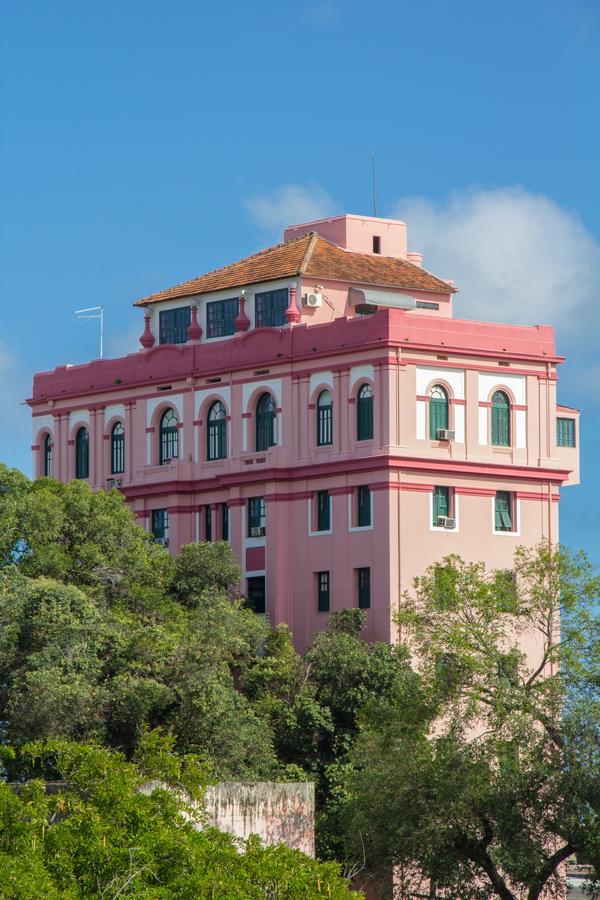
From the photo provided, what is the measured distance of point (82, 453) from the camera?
Answer: 285 feet

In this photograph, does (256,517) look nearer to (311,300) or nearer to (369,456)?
(369,456)

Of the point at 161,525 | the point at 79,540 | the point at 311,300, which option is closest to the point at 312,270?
the point at 311,300

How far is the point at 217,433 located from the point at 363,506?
798cm

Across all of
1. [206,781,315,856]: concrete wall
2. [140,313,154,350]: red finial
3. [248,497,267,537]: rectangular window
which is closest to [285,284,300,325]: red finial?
[248,497,267,537]: rectangular window

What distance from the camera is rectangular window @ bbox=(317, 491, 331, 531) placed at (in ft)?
254

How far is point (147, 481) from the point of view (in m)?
83.7

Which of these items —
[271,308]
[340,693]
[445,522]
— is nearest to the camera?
[340,693]

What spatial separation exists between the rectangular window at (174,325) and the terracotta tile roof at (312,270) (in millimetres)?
531

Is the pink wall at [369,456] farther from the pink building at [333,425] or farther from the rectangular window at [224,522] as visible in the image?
the rectangular window at [224,522]

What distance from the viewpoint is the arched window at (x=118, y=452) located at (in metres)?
85.4

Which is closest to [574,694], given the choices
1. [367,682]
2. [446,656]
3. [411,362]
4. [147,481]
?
[446,656]

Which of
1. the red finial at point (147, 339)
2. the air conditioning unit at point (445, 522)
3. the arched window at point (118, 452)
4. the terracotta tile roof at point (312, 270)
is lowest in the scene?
the air conditioning unit at point (445, 522)

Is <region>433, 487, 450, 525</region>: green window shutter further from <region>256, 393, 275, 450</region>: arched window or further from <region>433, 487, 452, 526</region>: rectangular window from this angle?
<region>256, 393, 275, 450</region>: arched window

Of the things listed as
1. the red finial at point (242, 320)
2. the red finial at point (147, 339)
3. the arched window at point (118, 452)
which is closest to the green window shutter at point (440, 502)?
the red finial at point (242, 320)
